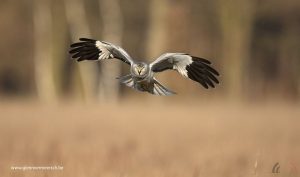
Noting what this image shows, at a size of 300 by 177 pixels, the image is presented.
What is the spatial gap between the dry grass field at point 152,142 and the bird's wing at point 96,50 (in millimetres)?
1032

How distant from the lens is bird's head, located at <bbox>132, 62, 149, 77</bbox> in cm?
604

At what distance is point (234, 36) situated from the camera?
22.2 metres

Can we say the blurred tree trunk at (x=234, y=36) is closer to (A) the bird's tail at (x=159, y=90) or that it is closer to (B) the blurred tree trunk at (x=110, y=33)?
(B) the blurred tree trunk at (x=110, y=33)

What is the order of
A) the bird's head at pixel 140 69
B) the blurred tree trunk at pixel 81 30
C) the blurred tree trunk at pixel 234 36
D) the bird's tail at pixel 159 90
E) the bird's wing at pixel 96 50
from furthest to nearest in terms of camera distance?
the blurred tree trunk at pixel 81 30 < the blurred tree trunk at pixel 234 36 < the bird's wing at pixel 96 50 < the bird's tail at pixel 159 90 < the bird's head at pixel 140 69

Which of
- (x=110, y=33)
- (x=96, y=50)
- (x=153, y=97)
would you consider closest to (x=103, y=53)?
(x=96, y=50)

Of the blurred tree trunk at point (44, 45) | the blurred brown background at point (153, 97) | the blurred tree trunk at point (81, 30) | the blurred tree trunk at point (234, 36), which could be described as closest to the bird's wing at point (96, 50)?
the blurred brown background at point (153, 97)

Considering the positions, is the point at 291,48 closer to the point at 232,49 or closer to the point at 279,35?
the point at 279,35

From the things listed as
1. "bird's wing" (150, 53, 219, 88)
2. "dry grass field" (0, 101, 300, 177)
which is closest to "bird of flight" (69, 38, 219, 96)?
"bird's wing" (150, 53, 219, 88)

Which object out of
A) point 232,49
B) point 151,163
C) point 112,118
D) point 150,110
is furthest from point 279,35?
point 151,163

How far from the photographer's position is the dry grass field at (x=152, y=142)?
7.16 m

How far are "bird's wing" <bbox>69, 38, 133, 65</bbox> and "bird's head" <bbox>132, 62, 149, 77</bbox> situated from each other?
444 millimetres

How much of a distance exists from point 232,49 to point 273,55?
5990mm

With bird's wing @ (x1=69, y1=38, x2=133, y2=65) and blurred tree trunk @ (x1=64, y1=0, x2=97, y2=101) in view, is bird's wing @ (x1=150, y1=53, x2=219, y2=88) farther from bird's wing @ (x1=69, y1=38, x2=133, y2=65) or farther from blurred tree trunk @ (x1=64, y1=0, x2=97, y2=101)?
blurred tree trunk @ (x1=64, y1=0, x2=97, y2=101)

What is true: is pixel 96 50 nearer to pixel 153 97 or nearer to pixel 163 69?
pixel 163 69
